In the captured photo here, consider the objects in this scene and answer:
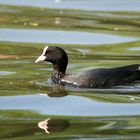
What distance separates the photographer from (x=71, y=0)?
25328mm

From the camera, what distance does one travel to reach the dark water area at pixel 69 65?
10664mm

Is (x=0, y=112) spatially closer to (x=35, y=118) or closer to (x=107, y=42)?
(x=35, y=118)

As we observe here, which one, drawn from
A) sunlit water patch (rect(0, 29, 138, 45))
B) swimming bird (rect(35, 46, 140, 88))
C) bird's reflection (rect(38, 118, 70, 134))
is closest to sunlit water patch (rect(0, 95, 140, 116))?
bird's reflection (rect(38, 118, 70, 134))

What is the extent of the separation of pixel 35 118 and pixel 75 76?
278 cm

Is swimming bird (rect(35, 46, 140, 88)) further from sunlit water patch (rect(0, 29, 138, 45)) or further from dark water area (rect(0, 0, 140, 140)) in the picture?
sunlit water patch (rect(0, 29, 138, 45))

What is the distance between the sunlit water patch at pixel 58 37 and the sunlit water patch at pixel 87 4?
3889 millimetres

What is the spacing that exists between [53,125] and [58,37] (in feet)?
28.4

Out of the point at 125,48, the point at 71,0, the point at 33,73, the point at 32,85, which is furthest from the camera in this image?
the point at 71,0

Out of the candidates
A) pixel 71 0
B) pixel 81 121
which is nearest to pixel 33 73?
pixel 81 121

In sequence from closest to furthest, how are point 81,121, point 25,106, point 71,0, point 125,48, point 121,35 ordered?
point 81,121, point 25,106, point 125,48, point 121,35, point 71,0

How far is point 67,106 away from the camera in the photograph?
473 inches

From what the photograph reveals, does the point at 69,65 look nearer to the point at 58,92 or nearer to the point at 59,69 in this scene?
the point at 59,69

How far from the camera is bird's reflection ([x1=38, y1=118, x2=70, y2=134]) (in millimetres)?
10484

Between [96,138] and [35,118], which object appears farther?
[35,118]
